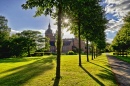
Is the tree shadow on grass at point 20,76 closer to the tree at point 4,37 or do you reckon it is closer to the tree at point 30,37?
the tree at point 4,37

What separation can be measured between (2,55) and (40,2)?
50186 mm

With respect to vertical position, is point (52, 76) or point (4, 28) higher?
point (4, 28)

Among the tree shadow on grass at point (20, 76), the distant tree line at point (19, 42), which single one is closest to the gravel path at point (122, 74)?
the tree shadow on grass at point (20, 76)

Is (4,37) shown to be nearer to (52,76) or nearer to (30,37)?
(30,37)

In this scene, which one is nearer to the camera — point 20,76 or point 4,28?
point 20,76

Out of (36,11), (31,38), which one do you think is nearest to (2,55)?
(31,38)

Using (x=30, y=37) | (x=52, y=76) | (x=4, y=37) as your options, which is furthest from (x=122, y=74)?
(x=30, y=37)

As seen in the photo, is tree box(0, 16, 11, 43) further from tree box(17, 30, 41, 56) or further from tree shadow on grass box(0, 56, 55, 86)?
tree shadow on grass box(0, 56, 55, 86)

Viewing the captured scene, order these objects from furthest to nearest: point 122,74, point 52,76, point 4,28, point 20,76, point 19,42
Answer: point 4,28 < point 19,42 < point 122,74 < point 52,76 < point 20,76

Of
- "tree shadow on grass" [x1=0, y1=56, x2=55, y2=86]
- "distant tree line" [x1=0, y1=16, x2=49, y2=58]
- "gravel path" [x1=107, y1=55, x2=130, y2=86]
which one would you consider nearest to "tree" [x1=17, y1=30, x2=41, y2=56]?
"distant tree line" [x1=0, y1=16, x2=49, y2=58]

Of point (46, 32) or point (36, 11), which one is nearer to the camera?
point (36, 11)

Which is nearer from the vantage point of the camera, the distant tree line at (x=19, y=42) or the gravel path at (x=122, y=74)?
the gravel path at (x=122, y=74)

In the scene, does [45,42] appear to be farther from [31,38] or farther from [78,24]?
[78,24]

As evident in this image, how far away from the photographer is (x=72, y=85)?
13172mm
